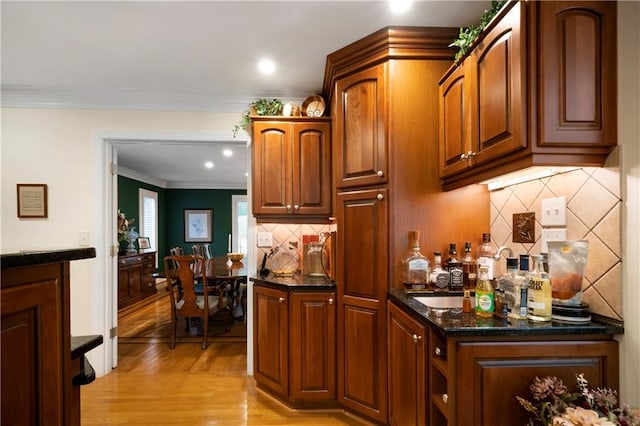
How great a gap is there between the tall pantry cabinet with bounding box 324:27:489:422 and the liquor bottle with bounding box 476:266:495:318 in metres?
0.55

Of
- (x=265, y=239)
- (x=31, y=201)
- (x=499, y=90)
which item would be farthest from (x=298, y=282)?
(x=31, y=201)

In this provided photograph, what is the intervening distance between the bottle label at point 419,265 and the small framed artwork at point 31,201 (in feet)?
9.94

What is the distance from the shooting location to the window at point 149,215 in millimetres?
6323

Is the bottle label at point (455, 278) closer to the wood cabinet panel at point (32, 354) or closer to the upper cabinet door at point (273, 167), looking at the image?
the upper cabinet door at point (273, 167)

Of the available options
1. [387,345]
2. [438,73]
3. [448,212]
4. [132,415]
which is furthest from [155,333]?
[438,73]

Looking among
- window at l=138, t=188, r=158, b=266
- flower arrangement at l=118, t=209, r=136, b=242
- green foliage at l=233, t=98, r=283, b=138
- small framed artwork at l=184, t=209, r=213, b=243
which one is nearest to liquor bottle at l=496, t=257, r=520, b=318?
green foliage at l=233, t=98, r=283, b=138

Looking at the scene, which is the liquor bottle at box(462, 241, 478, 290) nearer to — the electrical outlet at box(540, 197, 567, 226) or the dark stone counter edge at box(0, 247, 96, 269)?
the electrical outlet at box(540, 197, 567, 226)

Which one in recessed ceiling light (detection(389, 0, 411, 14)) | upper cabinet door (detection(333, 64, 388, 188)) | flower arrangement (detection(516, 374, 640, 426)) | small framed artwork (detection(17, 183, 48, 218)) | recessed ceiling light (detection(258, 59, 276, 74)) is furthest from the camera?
small framed artwork (detection(17, 183, 48, 218))

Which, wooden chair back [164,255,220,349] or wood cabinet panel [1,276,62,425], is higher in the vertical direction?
wood cabinet panel [1,276,62,425]

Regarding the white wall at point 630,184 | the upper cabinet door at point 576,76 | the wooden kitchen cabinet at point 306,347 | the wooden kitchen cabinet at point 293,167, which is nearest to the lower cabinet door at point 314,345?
the wooden kitchen cabinet at point 306,347

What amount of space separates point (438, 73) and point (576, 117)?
2.98ft

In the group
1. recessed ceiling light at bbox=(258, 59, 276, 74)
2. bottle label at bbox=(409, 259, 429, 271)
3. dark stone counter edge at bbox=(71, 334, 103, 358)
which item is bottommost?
dark stone counter edge at bbox=(71, 334, 103, 358)

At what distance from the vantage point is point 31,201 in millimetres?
2688

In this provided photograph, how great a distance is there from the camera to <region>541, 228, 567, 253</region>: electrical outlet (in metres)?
1.36
